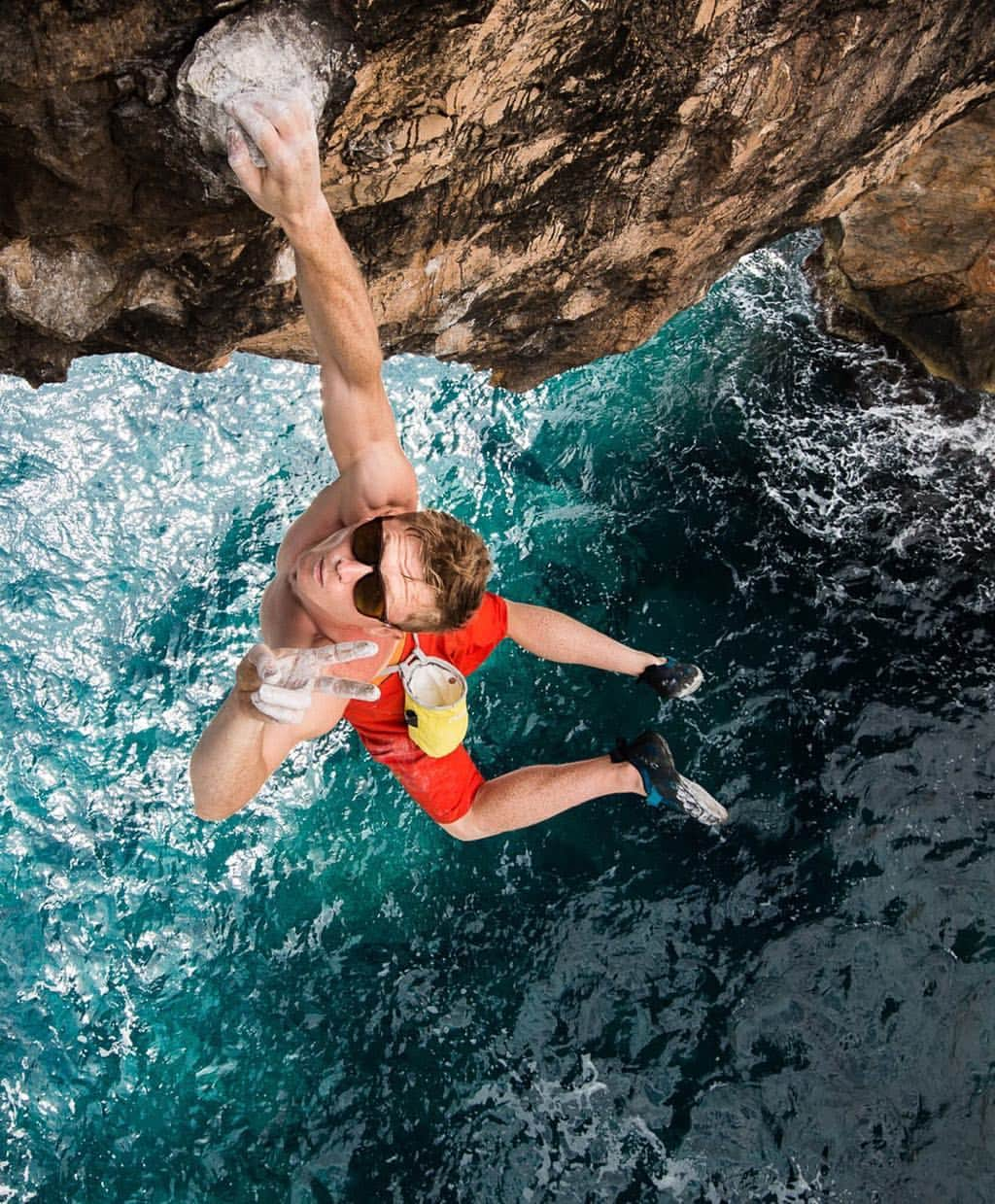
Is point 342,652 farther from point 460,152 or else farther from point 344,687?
point 460,152

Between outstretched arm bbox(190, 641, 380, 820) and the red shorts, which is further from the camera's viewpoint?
the red shorts

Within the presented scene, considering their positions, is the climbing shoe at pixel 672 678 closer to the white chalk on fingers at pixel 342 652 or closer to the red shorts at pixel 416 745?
the red shorts at pixel 416 745

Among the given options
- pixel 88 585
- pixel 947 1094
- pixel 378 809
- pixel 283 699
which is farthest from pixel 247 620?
pixel 947 1094

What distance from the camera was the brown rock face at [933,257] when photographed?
5.32 meters

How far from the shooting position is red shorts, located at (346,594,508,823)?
3559mm

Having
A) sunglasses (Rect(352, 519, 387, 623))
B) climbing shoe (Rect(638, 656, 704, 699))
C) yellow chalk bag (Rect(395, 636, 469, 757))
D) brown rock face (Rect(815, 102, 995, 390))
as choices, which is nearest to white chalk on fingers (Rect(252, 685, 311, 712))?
sunglasses (Rect(352, 519, 387, 623))

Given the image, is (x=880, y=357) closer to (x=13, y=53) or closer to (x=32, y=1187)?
(x=13, y=53)

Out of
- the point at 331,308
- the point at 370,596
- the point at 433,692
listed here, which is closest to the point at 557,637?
the point at 433,692

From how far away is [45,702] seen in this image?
482 cm

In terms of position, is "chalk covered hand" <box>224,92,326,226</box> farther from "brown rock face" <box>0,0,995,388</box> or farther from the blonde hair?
the blonde hair

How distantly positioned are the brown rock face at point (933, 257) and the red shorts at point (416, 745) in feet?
11.9

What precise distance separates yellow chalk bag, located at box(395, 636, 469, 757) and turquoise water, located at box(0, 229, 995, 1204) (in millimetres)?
1525

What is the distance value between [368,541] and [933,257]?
447 cm

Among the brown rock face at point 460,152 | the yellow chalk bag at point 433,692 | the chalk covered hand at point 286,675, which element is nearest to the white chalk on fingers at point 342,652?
the chalk covered hand at point 286,675
